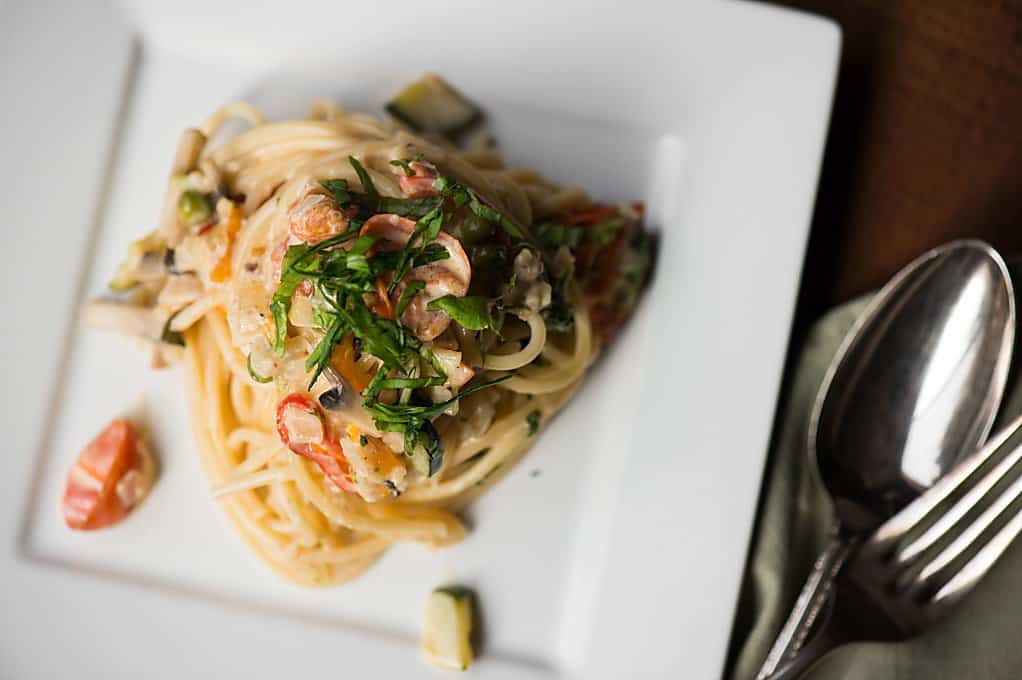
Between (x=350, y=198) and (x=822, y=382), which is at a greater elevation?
(x=350, y=198)

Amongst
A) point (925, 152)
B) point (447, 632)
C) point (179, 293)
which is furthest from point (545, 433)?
point (925, 152)

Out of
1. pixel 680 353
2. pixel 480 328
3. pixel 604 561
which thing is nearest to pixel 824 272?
pixel 680 353

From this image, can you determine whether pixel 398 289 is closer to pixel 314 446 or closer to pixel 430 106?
pixel 314 446

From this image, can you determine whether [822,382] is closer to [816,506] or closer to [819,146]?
[816,506]

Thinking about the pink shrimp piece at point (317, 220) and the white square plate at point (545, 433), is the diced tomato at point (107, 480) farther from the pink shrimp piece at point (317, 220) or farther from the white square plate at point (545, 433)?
the pink shrimp piece at point (317, 220)

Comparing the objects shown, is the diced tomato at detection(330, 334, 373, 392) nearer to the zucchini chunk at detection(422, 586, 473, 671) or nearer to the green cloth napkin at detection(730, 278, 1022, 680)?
the zucchini chunk at detection(422, 586, 473, 671)

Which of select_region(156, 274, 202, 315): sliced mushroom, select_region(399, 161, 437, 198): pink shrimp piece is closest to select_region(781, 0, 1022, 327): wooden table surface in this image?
select_region(399, 161, 437, 198): pink shrimp piece

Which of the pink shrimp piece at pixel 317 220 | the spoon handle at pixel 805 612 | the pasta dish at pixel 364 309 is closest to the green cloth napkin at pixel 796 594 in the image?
the spoon handle at pixel 805 612
